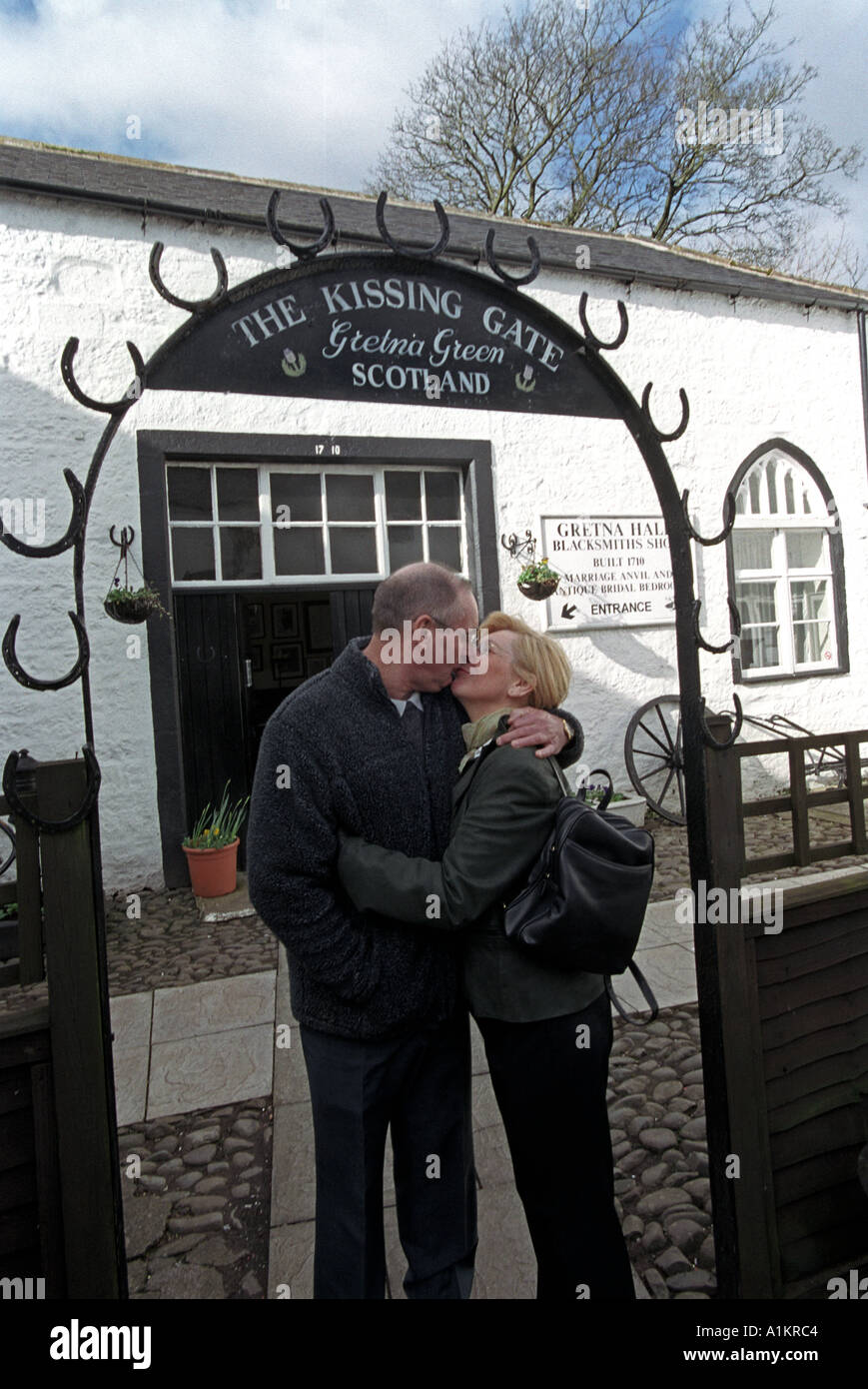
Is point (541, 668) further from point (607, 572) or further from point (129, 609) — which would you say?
point (607, 572)

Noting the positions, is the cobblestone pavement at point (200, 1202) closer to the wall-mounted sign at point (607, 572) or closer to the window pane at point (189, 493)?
the window pane at point (189, 493)

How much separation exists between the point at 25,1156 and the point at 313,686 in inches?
41.3

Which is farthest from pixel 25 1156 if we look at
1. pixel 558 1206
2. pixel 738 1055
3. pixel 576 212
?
pixel 576 212

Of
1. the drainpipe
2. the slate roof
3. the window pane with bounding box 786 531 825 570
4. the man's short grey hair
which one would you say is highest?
the slate roof

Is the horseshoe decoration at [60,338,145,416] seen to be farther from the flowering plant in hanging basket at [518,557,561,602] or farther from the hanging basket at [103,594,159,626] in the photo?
the flowering plant in hanging basket at [518,557,561,602]

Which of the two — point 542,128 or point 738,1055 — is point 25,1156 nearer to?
point 738,1055

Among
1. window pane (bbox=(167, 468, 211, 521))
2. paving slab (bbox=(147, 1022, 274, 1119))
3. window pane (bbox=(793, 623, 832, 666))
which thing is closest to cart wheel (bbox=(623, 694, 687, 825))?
window pane (bbox=(793, 623, 832, 666))

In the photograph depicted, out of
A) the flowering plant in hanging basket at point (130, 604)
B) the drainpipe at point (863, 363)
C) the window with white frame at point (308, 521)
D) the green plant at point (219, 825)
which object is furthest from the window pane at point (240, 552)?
the drainpipe at point (863, 363)

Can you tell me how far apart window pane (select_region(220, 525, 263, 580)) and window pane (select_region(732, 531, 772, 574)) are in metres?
4.64

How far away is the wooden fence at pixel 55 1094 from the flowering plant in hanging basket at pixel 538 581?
537 centimetres

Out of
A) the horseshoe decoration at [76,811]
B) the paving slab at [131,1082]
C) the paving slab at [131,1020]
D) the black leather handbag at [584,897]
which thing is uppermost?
the horseshoe decoration at [76,811]

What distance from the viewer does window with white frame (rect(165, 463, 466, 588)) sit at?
6.23 m

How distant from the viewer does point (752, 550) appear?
8.43 m

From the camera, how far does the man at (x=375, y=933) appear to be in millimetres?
1687
